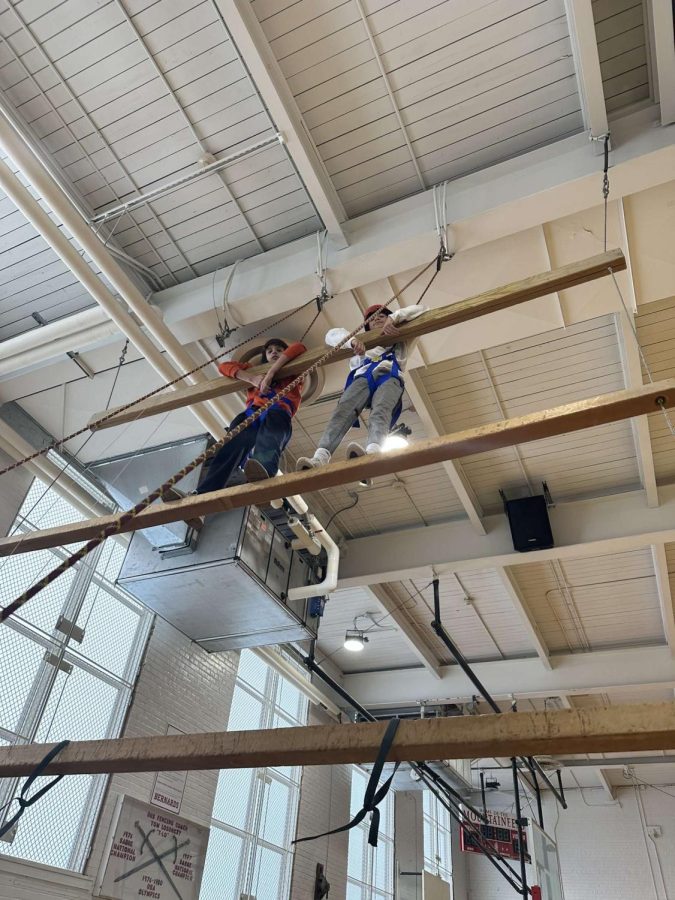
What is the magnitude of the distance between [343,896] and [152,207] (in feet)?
29.3

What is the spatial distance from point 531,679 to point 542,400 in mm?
4469

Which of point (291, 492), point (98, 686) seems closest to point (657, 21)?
point (291, 492)

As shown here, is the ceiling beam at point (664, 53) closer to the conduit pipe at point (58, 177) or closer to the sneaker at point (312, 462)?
the sneaker at point (312, 462)

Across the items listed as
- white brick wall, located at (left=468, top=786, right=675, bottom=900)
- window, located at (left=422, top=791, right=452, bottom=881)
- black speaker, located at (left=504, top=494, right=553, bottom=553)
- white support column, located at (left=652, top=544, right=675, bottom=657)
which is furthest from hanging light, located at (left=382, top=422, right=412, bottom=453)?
white brick wall, located at (left=468, top=786, right=675, bottom=900)

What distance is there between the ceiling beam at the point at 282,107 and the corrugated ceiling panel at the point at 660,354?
8.18 feet

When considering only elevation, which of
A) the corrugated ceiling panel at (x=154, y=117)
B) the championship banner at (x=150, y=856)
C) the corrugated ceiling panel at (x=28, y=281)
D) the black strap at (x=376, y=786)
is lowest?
the black strap at (x=376, y=786)

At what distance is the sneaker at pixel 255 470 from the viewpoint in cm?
300

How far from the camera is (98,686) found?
536 cm

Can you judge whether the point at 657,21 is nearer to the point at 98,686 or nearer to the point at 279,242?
the point at 279,242

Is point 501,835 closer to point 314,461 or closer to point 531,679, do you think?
point 531,679

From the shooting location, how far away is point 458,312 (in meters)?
3.33

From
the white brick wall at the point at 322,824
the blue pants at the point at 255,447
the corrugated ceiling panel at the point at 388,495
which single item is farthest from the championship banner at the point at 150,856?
the corrugated ceiling panel at the point at 388,495

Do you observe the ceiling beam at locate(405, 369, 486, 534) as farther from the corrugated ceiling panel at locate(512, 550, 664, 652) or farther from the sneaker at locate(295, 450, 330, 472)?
the sneaker at locate(295, 450, 330, 472)

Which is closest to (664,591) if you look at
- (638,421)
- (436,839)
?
(638,421)
